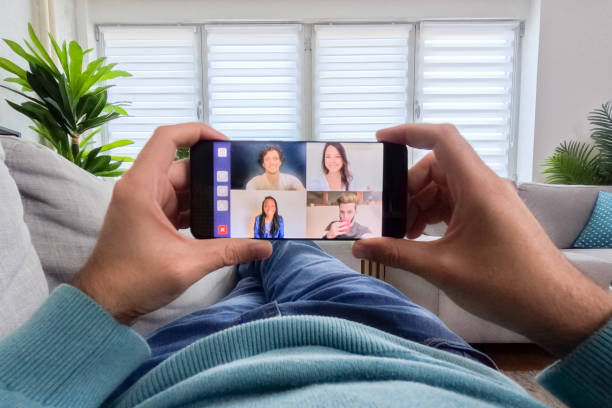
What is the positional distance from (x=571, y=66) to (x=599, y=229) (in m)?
1.97

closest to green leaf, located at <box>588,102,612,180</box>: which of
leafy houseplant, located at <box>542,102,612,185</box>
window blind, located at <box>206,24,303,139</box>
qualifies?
leafy houseplant, located at <box>542,102,612,185</box>

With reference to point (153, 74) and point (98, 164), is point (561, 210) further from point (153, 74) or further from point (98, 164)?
point (153, 74)

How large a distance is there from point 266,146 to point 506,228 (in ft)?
1.22

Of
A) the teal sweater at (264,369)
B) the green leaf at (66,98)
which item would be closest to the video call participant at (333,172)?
the teal sweater at (264,369)

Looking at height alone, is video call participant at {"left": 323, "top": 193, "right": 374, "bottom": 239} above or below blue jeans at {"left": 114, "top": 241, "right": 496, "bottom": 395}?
above

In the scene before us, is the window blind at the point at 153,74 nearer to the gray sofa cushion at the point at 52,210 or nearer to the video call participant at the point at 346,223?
the gray sofa cushion at the point at 52,210

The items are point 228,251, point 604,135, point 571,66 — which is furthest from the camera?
point 571,66

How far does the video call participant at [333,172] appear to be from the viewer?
0.59 m

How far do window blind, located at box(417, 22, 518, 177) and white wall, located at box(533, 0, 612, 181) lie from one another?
293 millimetres

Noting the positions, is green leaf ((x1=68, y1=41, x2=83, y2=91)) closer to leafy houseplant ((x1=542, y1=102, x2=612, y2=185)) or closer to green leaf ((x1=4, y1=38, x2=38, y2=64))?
green leaf ((x1=4, y1=38, x2=38, y2=64))

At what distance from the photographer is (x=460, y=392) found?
0.28 m

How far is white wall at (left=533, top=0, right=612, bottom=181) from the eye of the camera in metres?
3.06

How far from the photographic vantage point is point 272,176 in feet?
1.92

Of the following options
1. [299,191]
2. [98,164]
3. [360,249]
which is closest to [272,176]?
[299,191]
